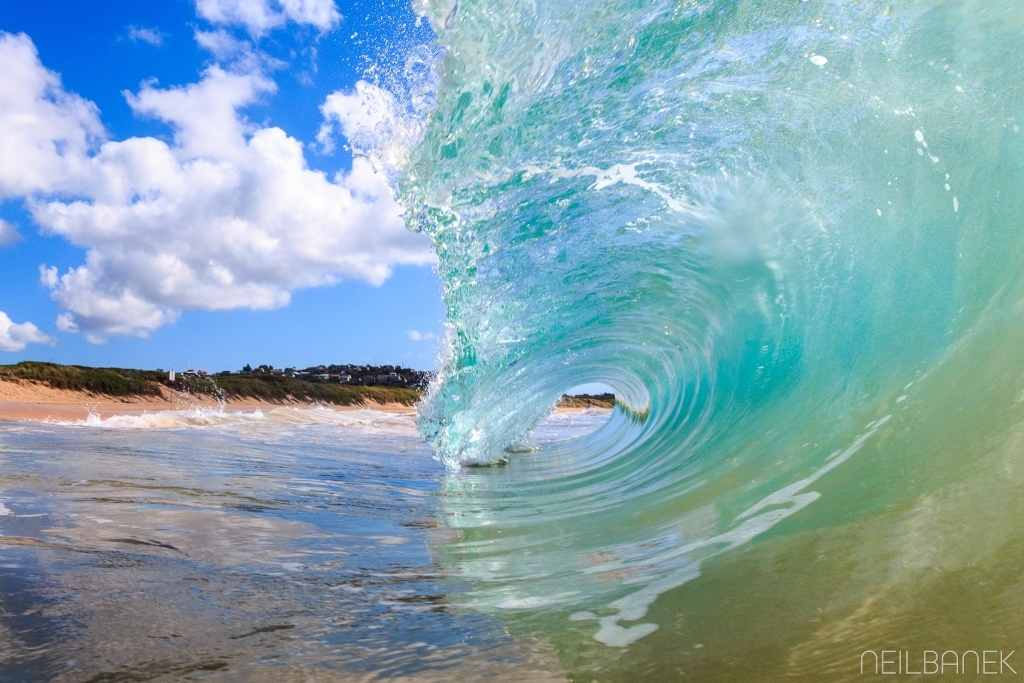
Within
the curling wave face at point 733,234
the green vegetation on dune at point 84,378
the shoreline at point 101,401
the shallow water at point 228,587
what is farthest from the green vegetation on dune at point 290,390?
the shallow water at point 228,587

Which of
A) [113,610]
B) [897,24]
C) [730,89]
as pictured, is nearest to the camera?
[113,610]

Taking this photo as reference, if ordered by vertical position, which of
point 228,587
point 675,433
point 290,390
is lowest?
point 228,587

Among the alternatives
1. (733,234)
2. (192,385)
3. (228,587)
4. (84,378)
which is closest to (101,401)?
(84,378)

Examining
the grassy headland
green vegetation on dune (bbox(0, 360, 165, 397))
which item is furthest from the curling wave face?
green vegetation on dune (bbox(0, 360, 165, 397))

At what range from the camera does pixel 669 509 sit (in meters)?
3.60

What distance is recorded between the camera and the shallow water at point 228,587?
1.85 metres

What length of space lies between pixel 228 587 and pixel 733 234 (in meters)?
4.33

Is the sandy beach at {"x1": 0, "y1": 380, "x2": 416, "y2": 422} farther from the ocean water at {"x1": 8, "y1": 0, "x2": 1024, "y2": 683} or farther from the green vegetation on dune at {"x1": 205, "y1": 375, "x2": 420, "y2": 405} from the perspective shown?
the ocean water at {"x1": 8, "y1": 0, "x2": 1024, "y2": 683}

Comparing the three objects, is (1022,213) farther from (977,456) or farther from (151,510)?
(151,510)

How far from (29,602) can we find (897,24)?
4.78 meters

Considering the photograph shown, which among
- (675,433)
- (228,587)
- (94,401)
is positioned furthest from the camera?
(94,401)

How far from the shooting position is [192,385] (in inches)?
1485

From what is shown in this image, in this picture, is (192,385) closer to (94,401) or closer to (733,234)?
(94,401)

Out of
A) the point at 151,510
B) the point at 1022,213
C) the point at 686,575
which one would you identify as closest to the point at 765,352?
the point at 1022,213
